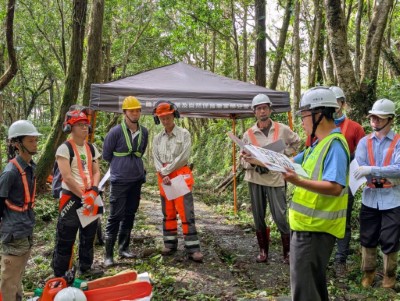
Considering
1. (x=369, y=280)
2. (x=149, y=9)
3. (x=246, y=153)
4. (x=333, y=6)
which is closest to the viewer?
(x=246, y=153)

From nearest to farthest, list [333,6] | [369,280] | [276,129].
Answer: [369,280]
[276,129]
[333,6]

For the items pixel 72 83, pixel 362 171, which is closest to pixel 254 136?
pixel 362 171

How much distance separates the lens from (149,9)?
17.5 metres

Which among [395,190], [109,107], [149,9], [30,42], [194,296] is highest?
[149,9]

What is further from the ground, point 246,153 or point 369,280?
point 246,153

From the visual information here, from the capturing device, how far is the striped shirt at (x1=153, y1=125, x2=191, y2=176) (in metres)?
5.39

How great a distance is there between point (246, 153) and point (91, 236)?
2678 millimetres

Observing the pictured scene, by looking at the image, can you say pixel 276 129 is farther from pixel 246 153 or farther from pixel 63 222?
pixel 63 222

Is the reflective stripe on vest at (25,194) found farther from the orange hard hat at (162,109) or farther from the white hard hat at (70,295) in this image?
the orange hard hat at (162,109)

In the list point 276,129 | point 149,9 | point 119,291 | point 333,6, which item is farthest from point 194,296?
point 149,9

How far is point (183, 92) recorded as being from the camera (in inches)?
246

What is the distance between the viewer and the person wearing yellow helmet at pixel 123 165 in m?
5.25

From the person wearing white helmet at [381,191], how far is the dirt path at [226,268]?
3.58ft

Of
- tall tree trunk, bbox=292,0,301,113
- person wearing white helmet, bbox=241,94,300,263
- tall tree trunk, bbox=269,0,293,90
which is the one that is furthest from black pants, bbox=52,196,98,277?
tall tree trunk, bbox=269,0,293,90
